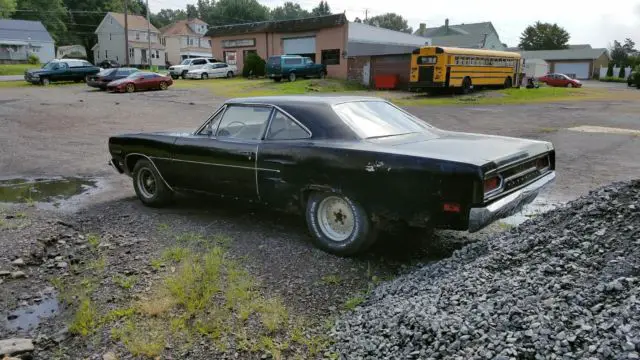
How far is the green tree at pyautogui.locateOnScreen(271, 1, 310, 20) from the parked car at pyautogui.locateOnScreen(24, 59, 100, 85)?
298 feet

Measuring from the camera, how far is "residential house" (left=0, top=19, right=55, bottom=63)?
6731 centimetres

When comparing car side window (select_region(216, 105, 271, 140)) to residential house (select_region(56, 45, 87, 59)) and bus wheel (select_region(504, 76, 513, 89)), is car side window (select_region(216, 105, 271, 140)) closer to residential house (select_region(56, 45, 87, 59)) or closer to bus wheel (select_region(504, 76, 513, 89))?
bus wheel (select_region(504, 76, 513, 89))

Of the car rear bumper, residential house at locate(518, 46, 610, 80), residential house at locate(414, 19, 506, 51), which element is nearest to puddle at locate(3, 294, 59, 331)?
the car rear bumper

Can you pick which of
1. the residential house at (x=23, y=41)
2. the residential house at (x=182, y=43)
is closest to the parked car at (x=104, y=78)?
the residential house at (x=182, y=43)

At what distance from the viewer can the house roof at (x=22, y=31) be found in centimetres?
6750

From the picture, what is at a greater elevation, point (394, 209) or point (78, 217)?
point (394, 209)

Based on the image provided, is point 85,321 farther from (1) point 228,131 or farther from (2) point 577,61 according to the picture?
(2) point 577,61

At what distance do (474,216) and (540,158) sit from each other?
158cm

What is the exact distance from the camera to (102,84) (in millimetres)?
30375

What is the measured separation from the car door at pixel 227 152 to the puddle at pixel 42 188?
2.70 meters

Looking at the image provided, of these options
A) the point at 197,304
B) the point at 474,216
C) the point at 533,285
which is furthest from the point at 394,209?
the point at 197,304

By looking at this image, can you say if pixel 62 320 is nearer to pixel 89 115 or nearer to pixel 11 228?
pixel 11 228

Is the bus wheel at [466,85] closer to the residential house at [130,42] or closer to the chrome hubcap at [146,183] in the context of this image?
the chrome hubcap at [146,183]

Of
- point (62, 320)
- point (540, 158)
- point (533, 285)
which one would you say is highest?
point (540, 158)
